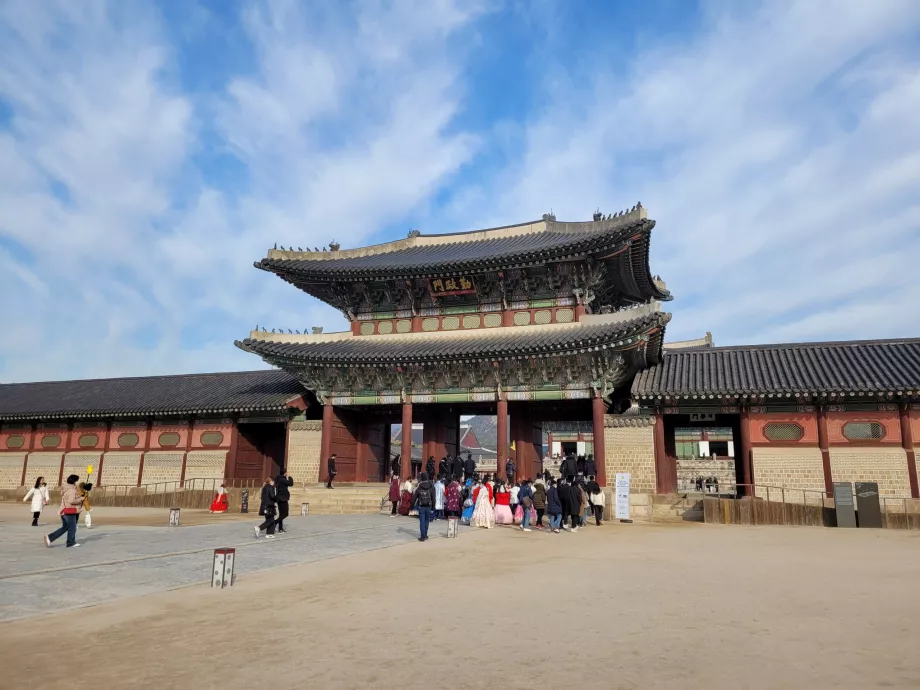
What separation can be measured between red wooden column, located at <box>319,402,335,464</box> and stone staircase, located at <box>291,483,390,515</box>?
6.86ft

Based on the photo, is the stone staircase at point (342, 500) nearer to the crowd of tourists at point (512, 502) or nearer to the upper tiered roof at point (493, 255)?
the crowd of tourists at point (512, 502)

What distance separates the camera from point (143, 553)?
11.9 m

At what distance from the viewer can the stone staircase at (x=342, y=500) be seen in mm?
22781

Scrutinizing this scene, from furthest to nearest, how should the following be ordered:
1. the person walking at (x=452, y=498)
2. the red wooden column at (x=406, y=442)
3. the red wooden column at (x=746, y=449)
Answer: the red wooden column at (x=406, y=442), the red wooden column at (x=746, y=449), the person walking at (x=452, y=498)

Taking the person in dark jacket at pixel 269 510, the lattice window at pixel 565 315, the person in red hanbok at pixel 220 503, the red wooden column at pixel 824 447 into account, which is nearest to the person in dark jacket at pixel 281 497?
the person in dark jacket at pixel 269 510

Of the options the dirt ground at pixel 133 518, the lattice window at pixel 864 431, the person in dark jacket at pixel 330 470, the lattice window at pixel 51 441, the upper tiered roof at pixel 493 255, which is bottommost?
the dirt ground at pixel 133 518

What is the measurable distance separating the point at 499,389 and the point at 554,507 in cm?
949

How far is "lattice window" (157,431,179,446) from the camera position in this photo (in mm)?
30031

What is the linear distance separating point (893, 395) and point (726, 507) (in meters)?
7.65

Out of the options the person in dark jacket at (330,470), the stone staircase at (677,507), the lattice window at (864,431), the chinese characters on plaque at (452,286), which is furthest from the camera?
the chinese characters on plaque at (452,286)

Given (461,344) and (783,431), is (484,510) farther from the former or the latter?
(783,431)

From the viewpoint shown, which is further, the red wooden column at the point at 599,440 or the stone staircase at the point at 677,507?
the red wooden column at the point at 599,440

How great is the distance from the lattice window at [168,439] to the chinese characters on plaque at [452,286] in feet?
47.4

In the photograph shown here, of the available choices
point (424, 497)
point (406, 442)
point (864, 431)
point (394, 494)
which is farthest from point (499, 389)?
point (864, 431)
